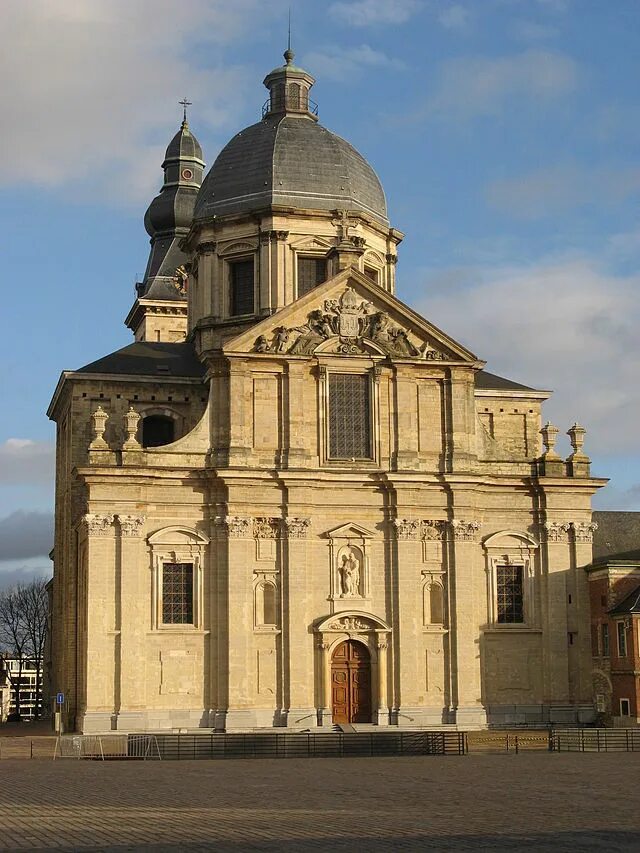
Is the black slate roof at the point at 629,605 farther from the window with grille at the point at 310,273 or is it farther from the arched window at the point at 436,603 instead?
the window with grille at the point at 310,273

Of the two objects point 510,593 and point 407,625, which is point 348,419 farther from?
point 510,593

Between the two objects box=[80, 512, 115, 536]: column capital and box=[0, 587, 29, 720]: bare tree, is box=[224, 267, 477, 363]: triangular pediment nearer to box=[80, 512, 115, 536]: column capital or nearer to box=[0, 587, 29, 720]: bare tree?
box=[80, 512, 115, 536]: column capital

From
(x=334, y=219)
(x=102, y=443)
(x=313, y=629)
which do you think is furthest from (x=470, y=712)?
(x=334, y=219)

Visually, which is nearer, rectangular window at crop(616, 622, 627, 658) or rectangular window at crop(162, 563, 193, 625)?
rectangular window at crop(162, 563, 193, 625)

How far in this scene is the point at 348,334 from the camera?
187 ft

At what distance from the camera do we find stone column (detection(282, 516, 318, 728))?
5406cm

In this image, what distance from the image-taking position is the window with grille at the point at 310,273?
62625mm

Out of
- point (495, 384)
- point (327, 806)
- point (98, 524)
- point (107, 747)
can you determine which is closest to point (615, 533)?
point (495, 384)

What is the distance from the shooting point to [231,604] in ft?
177

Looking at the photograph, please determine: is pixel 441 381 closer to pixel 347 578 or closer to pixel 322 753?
pixel 347 578

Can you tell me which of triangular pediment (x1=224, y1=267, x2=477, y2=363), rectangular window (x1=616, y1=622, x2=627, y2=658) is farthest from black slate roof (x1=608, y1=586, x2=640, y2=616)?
triangular pediment (x1=224, y1=267, x2=477, y2=363)

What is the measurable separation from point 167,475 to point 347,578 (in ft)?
26.5

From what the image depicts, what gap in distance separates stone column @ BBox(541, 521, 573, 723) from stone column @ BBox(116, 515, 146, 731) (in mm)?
16061

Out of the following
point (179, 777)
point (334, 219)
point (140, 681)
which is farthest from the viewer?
point (334, 219)
